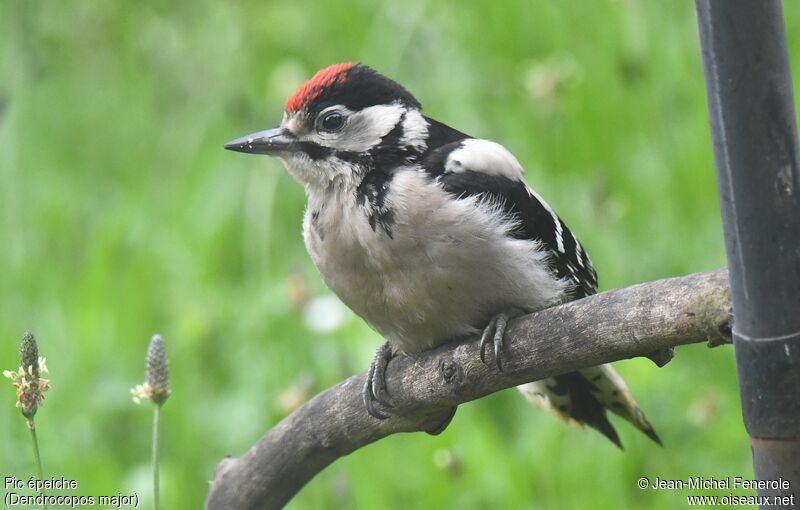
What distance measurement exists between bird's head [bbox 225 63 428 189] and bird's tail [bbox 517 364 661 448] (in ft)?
2.29

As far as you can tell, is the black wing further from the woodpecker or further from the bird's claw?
the bird's claw

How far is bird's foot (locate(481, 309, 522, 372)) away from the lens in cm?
250

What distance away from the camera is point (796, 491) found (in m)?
1.97

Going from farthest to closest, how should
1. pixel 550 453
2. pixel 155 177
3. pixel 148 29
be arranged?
pixel 148 29
pixel 155 177
pixel 550 453

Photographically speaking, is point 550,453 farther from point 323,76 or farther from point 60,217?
point 60,217

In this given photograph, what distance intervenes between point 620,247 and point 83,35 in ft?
12.4

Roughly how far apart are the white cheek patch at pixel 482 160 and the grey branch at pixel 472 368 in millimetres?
412

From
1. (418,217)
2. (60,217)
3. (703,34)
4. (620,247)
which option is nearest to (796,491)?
(703,34)

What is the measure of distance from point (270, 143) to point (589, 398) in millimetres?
1022

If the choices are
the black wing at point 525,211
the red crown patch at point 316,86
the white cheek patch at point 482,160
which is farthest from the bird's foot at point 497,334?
the red crown patch at point 316,86

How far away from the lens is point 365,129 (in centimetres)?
310

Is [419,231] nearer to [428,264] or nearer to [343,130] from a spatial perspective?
[428,264]
